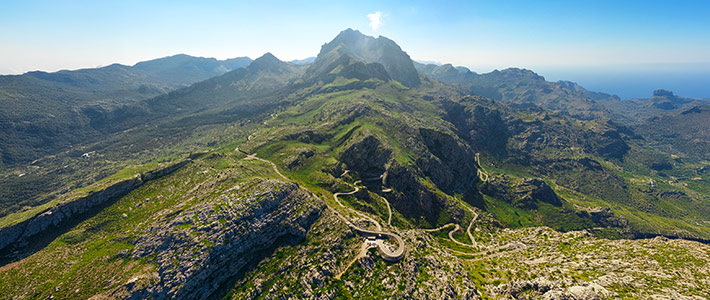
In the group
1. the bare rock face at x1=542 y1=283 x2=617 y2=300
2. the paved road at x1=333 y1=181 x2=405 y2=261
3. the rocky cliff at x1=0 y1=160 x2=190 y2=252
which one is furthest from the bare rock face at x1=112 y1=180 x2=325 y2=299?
the bare rock face at x1=542 y1=283 x2=617 y2=300

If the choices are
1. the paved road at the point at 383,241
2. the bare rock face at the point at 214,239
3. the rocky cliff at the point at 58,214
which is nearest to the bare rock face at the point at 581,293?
the paved road at the point at 383,241

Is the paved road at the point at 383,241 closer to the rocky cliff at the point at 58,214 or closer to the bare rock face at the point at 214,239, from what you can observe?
the bare rock face at the point at 214,239

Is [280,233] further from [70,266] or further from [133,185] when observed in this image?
[133,185]

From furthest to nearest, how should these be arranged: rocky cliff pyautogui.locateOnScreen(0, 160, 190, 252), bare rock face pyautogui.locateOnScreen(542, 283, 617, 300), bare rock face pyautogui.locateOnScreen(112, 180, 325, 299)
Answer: rocky cliff pyautogui.locateOnScreen(0, 160, 190, 252), bare rock face pyautogui.locateOnScreen(112, 180, 325, 299), bare rock face pyautogui.locateOnScreen(542, 283, 617, 300)

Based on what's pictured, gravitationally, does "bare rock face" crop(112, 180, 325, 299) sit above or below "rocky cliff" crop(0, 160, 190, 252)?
below

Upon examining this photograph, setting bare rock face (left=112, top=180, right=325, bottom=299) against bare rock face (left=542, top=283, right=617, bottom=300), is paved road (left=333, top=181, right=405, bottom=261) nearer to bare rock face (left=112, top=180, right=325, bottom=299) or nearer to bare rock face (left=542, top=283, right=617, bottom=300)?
bare rock face (left=112, top=180, right=325, bottom=299)

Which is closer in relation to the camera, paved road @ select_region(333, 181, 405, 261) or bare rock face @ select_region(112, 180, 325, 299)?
bare rock face @ select_region(112, 180, 325, 299)

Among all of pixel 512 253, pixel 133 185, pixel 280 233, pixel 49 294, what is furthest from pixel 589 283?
pixel 133 185

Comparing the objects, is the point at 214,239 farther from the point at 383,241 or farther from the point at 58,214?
the point at 58,214

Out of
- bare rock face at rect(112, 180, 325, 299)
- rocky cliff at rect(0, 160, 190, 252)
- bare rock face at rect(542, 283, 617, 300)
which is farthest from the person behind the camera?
rocky cliff at rect(0, 160, 190, 252)

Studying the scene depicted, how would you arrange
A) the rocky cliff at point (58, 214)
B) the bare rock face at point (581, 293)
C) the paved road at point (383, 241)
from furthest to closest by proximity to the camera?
the paved road at point (383, 241) < the rocky cliff at point (58, 214) < the bare rock face at point (581, 293)
